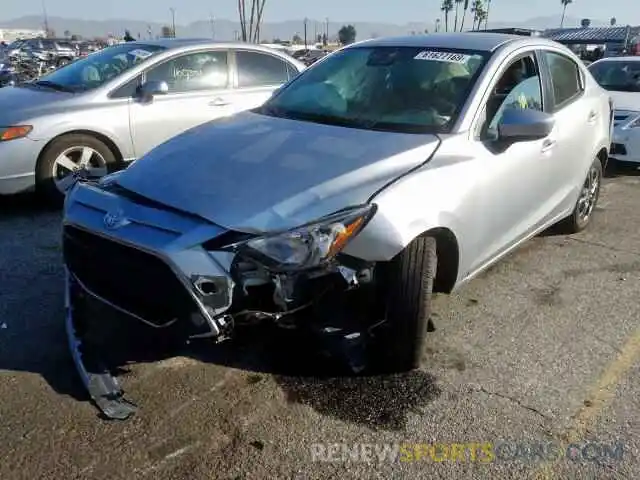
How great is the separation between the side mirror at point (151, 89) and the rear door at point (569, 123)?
11.1 feet

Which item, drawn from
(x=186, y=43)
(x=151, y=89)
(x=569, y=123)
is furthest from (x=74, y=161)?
(x=569, y=123)

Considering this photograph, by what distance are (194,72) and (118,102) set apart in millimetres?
929

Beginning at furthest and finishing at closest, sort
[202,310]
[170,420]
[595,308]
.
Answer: [595,308], [170,420], [202,310]

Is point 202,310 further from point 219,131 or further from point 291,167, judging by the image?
point 219,131

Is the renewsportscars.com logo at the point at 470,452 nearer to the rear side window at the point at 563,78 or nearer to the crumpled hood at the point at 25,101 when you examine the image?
the rear side window at the point at 563,78

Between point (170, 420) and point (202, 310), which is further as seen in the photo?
point (170, 420)

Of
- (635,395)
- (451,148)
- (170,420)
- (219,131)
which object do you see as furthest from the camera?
(219,131)

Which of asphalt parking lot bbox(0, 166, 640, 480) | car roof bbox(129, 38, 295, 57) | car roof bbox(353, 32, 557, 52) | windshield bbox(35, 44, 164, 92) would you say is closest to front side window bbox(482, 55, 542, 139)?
car roof bbox(353, 32, 557, 52)

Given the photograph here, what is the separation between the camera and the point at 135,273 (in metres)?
2.54

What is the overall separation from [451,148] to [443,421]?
1.37 m

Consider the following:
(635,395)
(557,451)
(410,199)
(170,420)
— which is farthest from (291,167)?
(635,395)

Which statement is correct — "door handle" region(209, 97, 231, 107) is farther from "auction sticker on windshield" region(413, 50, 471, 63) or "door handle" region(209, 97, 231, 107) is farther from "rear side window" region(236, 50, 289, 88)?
"auction sticker on windshield" region(413, 50, 471, 63)

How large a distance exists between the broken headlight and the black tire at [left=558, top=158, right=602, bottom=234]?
2.97 meters

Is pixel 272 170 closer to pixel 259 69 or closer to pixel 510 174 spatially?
pixel 510 174
